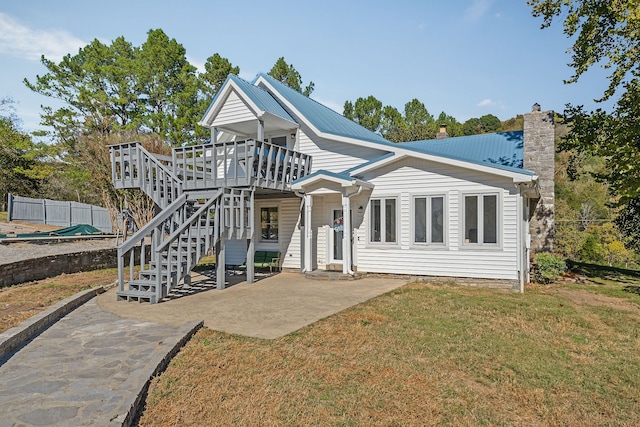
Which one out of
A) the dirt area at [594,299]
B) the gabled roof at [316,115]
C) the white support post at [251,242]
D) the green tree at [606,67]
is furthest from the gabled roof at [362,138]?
the dirt area at [594,299]

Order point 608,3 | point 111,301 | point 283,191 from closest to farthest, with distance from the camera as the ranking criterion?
point 111,301 → point 608,3 → point 283,191

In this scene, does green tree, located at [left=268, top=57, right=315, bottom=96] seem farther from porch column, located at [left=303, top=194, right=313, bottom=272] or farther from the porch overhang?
porch column, located at [left=303, top=194, right=313, bottom=272]

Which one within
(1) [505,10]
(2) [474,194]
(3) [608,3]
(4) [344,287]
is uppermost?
(1) [505,10]

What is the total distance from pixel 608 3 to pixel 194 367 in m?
14.8

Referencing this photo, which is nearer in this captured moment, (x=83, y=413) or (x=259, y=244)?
(x=83, y=413)

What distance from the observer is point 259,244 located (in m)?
15.3

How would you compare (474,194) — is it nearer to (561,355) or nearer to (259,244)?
(561,355)

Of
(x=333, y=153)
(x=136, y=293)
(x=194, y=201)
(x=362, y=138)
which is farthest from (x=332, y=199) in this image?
(x=136, y=293)

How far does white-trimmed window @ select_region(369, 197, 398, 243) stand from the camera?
12508mm

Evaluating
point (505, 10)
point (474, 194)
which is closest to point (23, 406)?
point (474, 194)

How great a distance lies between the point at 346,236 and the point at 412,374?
7.87m

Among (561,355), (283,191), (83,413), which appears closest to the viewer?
(83,413)

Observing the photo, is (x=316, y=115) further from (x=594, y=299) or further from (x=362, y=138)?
(x=594, y=299)

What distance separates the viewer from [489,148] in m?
14.9
